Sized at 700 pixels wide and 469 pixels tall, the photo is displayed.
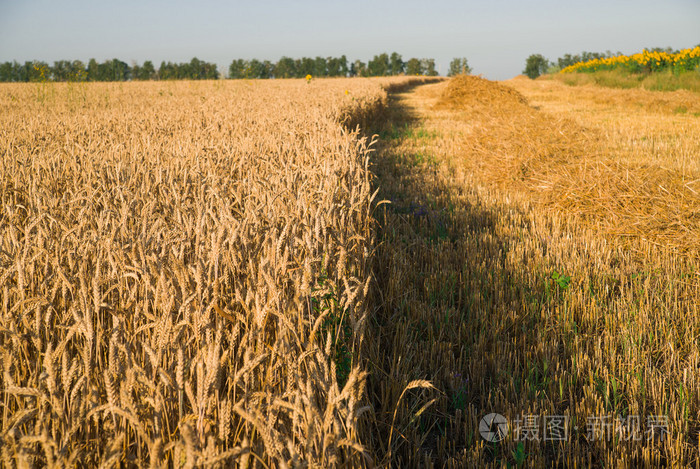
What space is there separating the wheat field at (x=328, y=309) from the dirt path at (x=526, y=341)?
2 centimetres

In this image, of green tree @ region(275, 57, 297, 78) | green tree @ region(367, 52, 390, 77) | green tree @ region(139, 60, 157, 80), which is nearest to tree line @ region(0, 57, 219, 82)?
green tree @ region(139, 60, 157, 80)

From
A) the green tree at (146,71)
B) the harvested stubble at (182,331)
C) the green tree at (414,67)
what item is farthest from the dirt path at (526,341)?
the green tree at (414,67)

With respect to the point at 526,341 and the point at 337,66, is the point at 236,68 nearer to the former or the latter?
the point at 337,66

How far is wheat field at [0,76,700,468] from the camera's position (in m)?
1.05

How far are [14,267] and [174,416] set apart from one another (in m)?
0.82

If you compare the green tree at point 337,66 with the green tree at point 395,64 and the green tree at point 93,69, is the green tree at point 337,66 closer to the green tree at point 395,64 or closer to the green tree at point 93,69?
the green tree at point 395,64

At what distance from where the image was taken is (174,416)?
112 cm

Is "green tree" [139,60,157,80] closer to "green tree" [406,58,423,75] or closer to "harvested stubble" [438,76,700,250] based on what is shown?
"green tree" [406,58,423,75]

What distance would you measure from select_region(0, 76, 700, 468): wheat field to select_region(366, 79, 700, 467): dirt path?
0.02 m

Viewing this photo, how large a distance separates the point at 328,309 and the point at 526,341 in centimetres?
124

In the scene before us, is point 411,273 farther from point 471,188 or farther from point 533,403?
point 471,188

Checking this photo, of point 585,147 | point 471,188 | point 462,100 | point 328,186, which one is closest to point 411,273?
point 328,186

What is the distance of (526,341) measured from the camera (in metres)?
2.25

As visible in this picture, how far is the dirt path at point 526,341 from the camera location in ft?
5.17
